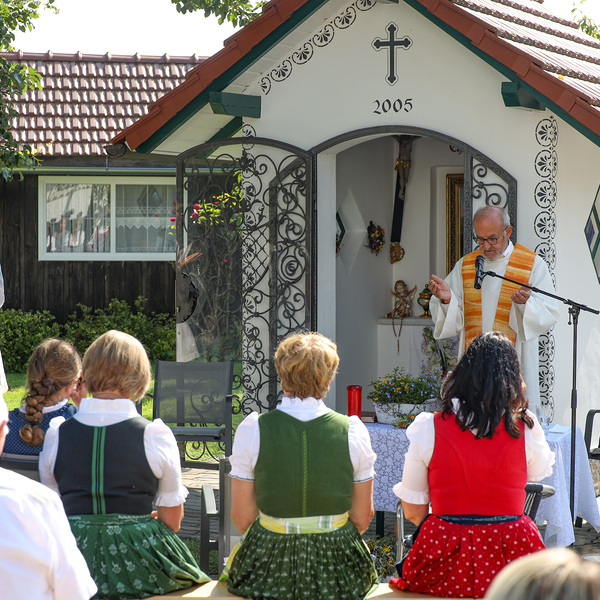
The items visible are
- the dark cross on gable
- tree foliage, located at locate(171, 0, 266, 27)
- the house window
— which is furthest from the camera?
the house window

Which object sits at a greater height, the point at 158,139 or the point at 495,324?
the point at 158,139

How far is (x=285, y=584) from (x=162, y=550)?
49 cm

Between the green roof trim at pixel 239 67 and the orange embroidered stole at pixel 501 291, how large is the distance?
7.24ft

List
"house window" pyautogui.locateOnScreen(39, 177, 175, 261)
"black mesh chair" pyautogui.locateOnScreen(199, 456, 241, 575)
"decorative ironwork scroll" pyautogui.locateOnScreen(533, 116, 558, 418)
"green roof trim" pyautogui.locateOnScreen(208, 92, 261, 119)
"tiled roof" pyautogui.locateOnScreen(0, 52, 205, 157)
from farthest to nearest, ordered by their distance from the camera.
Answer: "house window" pyautogui.locateOnScreen(39, 177, 175, 261), "tiled roof" pyautogui.locateOnScreen(0, 52, 205, 157), "green roof trim" pyautogui.locateOnScreen(208, 92, 261, 119), "decorative ironwork scroll" pyautogui.locateOnScreen(533, 116, 558, 418), "black mesh chair" pyautogui.locateOnScreen(199, 456, 241, 575)

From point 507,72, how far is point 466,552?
368 cm

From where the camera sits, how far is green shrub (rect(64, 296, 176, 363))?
13.7m

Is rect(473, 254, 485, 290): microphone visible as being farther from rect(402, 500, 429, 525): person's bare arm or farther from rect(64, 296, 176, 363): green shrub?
rect(64, 296, 176, 363): green shrub

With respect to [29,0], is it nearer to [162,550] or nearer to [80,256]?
[80,256]

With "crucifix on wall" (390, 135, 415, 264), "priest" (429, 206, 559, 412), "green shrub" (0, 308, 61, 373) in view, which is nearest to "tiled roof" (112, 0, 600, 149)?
"priest" (429, 206, 559, 412)

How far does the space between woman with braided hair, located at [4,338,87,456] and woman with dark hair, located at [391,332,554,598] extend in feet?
5.18

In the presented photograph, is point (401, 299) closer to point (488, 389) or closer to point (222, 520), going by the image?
point (222, 520)

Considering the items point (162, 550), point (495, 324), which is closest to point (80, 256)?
point (495, 324)

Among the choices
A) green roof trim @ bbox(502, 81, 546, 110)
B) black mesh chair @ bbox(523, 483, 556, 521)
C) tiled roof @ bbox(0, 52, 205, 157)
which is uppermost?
tiled roof @ bbox(0, 52, 205, 157)

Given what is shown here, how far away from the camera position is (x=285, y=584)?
338 centimetres
